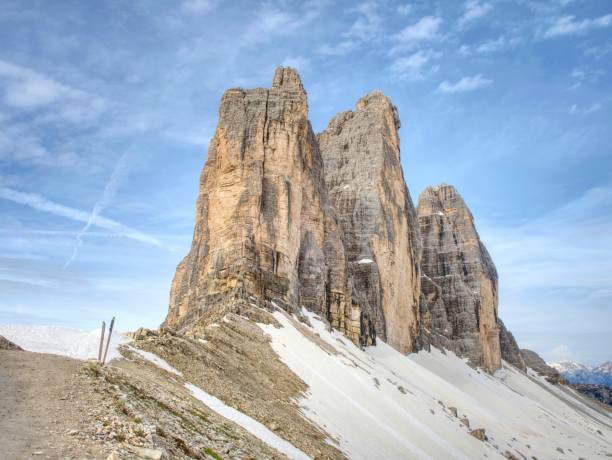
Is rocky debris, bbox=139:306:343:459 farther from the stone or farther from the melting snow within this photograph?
the stone

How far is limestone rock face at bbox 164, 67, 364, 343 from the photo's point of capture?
4431 centimetres

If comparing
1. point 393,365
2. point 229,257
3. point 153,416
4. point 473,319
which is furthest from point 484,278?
point 153,416

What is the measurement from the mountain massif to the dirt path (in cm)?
2306

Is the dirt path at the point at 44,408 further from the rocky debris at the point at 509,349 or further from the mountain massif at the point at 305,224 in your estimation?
the rocky debris at the point at 509,349

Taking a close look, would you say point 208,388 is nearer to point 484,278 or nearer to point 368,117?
point 368,117

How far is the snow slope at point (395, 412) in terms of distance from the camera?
1000 inches

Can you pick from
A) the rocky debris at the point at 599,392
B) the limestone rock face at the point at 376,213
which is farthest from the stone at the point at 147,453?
the rocky debris at the point at 599,392

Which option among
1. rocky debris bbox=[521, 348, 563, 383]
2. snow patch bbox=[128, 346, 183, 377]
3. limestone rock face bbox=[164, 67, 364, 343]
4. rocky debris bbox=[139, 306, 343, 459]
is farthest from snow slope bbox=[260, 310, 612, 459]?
rocky debris bbox=[521, 348, 563, 383]

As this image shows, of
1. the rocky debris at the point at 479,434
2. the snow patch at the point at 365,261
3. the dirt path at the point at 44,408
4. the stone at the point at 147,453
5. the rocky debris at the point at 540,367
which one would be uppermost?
the snow patch at the point at 365,261

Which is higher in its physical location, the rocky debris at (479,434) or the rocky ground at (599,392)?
the rocky ground at (599,392)

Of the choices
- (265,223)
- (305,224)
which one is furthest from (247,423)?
(305,224)

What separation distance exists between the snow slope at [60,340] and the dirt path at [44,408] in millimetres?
2694

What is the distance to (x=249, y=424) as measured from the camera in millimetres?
17297

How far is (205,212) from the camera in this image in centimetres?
4950
